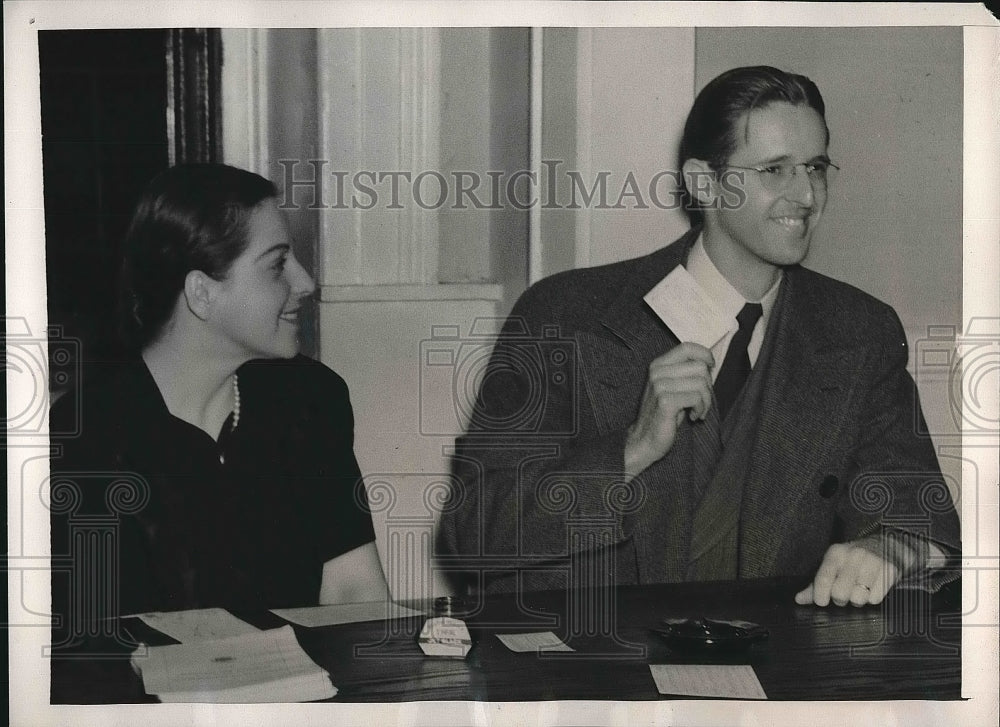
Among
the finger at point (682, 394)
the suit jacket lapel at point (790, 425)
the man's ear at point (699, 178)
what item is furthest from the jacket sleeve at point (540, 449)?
the man's ear at point (699, 178)

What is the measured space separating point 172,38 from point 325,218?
2.08 ft

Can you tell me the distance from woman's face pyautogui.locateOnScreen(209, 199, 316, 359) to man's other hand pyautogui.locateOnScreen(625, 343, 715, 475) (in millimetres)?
957

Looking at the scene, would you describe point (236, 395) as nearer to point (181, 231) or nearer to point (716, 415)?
point (181, 231)

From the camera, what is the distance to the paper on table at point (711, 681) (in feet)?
9.51

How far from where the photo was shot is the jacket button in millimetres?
2979

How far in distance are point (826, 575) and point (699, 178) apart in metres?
1.13

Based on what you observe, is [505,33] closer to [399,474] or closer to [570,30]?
[570,30]

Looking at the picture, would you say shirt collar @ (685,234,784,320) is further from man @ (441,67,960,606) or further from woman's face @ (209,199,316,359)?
woman's face @ (209,199,316,359)

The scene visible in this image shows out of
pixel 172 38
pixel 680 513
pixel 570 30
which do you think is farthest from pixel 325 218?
pixel 680 513

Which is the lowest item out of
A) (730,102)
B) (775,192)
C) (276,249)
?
(276,249)

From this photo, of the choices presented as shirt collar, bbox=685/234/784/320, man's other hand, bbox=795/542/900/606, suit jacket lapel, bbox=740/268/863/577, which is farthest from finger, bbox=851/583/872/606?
shirt collar, bbox=685/234/784/320

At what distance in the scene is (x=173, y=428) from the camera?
2994 millimetres

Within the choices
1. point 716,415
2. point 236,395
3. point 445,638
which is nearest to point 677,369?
point 716,415

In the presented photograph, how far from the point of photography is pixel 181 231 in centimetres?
295
